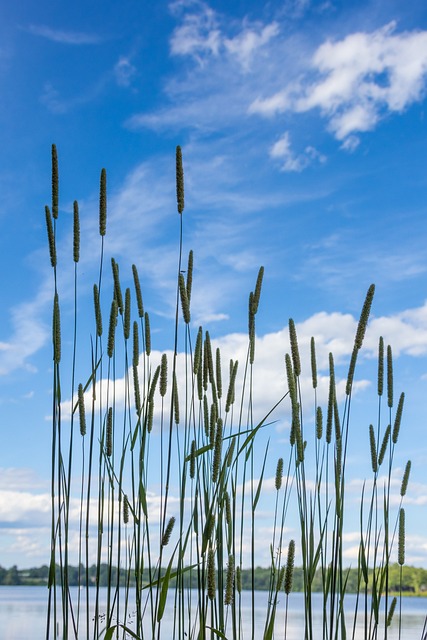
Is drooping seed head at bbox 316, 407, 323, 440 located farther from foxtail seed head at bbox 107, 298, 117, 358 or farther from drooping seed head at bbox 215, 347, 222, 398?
foxtail seed head at bbox 107, 298, 117, 358

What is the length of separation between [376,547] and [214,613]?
0.74 metres

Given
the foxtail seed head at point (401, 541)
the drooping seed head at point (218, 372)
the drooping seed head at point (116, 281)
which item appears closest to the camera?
the drooping seed head at point (116, 281)

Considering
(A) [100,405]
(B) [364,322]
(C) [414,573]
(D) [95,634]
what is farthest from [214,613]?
(C) [414,573]

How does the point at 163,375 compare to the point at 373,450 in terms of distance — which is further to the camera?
the point at 373,450

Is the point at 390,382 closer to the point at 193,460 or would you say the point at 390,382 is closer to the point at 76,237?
the point at 193,460

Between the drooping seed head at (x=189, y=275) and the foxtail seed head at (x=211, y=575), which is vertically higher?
the drooping seed head at (x=189, y=275)

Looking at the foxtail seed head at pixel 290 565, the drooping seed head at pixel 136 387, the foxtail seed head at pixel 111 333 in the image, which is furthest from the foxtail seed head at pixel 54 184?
the foxtail seed head at pixel 290 565

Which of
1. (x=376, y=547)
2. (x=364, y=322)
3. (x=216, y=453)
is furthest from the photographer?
(x=376, y=547)

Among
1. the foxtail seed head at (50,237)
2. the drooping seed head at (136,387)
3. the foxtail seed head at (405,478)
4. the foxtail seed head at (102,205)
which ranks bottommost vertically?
the foxtail seed head at (405,478)

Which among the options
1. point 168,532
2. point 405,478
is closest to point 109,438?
point 168,532

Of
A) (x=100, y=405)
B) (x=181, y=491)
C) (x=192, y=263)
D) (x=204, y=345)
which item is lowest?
(x=181, y=491)

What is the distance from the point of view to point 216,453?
2.45 meters

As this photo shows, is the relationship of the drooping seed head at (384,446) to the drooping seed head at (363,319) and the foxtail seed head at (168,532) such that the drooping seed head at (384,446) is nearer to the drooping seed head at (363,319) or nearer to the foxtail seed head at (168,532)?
the drooping seed head at (363,319)

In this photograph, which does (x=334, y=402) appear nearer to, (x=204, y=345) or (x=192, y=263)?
(x=204, y=345)
